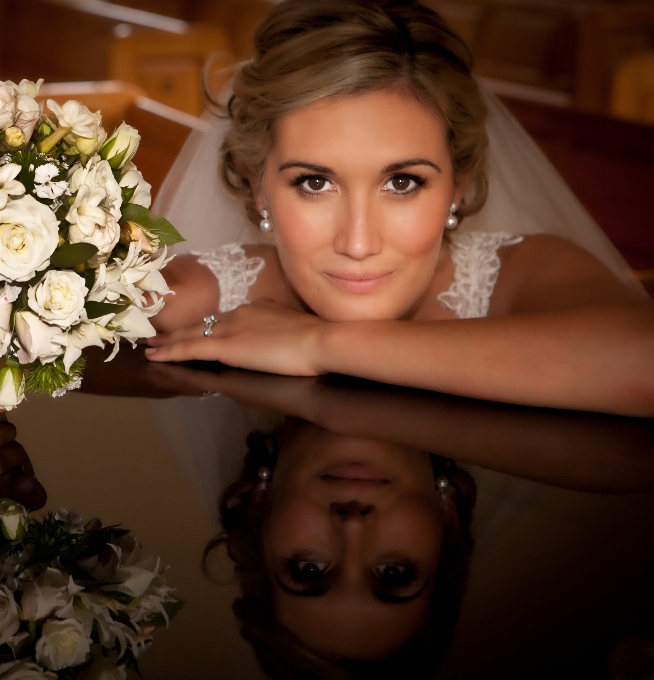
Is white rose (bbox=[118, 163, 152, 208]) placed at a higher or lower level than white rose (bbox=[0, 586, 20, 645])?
higher

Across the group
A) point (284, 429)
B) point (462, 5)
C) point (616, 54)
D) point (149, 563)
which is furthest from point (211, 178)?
point (462, 5)

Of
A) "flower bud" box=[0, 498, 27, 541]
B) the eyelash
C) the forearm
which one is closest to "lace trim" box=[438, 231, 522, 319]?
the eyelash

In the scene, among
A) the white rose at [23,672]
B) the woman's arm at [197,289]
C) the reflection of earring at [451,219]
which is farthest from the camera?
the woman's arm at [197,289]

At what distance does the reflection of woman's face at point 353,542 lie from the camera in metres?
0.69

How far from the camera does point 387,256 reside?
1.64 metres

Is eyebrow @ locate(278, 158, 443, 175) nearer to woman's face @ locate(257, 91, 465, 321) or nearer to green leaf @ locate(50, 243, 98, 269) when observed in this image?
woman's face @ locate(257, 91, 465, 321)

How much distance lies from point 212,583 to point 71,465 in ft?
1.19

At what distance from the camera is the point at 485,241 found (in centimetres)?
211

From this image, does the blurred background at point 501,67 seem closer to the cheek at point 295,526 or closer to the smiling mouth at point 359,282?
the smiling mouth at point 359,282

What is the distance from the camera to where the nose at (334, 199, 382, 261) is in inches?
62.1

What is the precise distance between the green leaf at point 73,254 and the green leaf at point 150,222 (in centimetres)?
15

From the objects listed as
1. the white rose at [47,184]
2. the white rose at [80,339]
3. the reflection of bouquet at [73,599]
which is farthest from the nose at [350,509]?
the white rose at [47,184]

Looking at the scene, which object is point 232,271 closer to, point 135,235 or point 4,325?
point 135,235

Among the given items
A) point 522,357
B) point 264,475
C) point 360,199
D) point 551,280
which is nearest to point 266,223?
point 360,199
